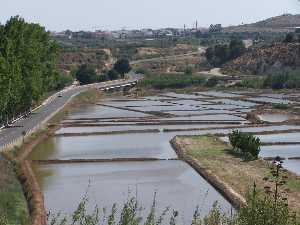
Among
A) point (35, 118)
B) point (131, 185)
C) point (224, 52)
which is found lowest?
point (131, 185)

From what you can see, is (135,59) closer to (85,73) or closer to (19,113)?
(85,73)

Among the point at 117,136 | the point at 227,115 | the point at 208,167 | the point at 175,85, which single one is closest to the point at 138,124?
the point at 117,136

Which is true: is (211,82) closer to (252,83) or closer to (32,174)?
(252,83)

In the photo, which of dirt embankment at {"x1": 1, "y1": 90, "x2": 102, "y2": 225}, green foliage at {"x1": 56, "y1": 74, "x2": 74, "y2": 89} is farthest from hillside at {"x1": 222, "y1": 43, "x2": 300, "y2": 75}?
dirt embankment at {"x1": 1, "y1": 90, "x2": 102, "y2": 225}

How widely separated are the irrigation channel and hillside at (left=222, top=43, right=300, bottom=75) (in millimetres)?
37129

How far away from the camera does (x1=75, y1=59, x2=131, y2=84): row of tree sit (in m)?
112

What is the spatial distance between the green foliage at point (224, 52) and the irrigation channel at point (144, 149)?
5381 cm

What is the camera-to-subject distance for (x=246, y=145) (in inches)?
1674

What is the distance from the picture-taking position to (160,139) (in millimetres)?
51875

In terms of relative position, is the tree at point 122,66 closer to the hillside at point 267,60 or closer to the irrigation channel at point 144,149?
the hillside at point 267,60

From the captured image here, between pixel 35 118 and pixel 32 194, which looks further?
pixel 35 118

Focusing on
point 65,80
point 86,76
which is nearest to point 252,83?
point 86,76

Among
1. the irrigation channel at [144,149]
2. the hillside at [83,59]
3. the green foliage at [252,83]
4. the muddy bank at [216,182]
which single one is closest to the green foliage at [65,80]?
the hillside at [83,59]

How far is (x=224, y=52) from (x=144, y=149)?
95.4m
